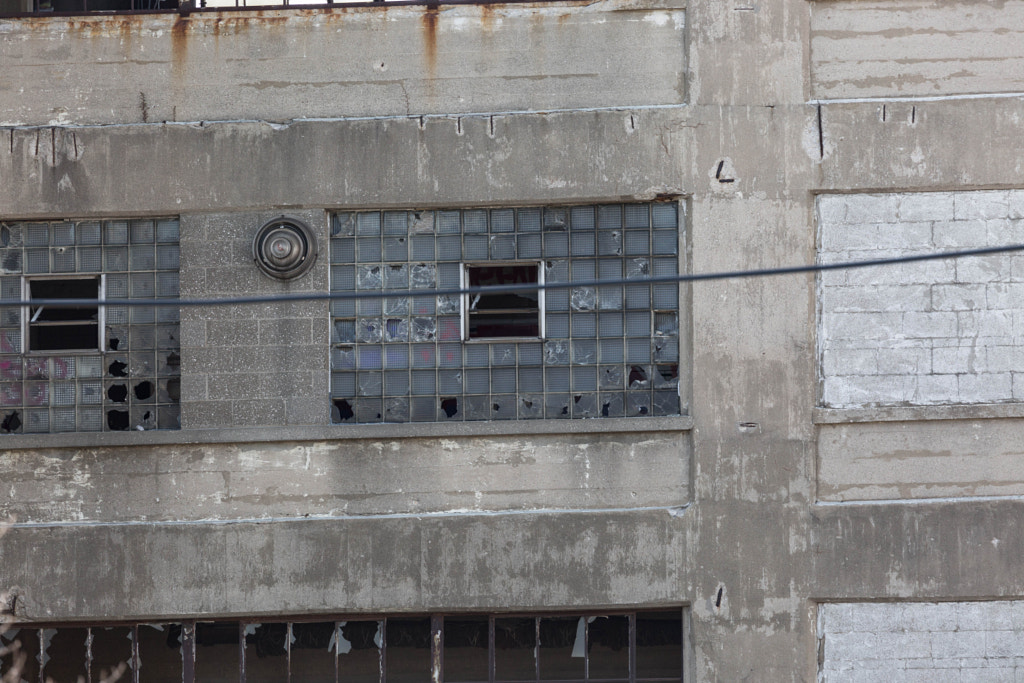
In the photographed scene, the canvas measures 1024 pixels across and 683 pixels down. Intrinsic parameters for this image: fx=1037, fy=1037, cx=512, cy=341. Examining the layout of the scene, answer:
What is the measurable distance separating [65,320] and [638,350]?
17.7 feet

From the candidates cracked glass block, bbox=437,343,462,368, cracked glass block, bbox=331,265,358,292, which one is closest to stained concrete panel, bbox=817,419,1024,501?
cracked glass block, bbox=437,343,462,368

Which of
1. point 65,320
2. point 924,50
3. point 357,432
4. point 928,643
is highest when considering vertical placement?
point 924,50

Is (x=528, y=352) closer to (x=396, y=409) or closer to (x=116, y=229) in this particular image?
(x=396, y=409)

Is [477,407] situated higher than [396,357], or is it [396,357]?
[396,357]

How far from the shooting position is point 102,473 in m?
9.36

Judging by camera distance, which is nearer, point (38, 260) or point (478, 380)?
point (478, 380)

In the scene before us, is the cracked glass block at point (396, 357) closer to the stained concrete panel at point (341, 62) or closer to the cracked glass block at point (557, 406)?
the cracked glass block at point (557, 406)

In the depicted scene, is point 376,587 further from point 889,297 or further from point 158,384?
point 889,297

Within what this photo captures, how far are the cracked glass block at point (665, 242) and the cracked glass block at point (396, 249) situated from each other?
90.7 inches

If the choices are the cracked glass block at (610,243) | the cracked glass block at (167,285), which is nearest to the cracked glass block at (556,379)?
the cracked glass block at (610,243)

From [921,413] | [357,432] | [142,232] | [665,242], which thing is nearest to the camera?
[921,413]

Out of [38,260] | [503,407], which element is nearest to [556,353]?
[503,407]

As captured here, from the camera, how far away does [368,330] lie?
9.66 meters

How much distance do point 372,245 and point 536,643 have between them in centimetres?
395
